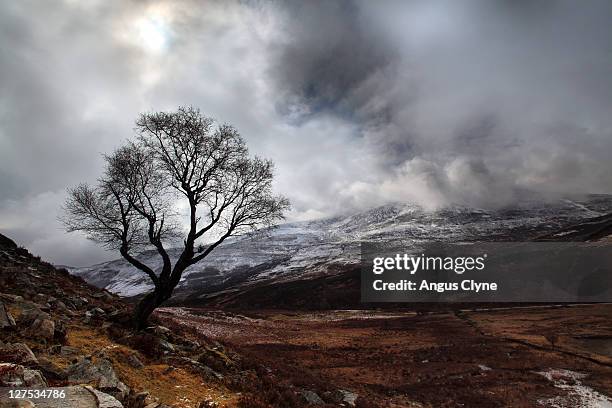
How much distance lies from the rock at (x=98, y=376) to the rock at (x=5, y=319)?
11.1 feet

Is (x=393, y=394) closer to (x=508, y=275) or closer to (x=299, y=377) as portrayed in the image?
(x=299, y=377)

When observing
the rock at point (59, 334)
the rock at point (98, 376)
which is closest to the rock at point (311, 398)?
the rock at point (98, 376)

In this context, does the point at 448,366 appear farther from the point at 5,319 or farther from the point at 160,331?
the point at 5,319

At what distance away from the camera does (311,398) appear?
706 inches

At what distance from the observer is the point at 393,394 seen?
80.8 ft

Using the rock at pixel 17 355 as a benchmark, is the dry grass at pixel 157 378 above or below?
below

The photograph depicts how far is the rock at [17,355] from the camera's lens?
1009 centimetres

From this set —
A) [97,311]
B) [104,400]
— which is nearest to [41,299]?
[97,311]

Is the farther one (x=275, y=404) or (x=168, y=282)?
(x=168, y=282)

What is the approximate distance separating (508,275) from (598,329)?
94.7 metres

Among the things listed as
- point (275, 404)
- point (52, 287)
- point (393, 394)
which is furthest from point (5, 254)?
point (393, 394)

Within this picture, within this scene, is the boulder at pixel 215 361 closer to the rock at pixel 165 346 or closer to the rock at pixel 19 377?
the rock at pixel 165 346

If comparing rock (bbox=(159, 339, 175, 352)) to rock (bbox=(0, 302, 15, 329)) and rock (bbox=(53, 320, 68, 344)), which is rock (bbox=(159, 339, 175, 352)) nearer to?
rock (bbox=(53, 320, 68, 344))

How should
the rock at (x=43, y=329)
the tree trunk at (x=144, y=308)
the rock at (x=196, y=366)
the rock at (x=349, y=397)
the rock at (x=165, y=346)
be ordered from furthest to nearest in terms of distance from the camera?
1. the rock at (x=349, y=397)
2. the tree trunk at (x=144, y=308)
3. the rock at (x=165, y=346)
4. the rock at (x=196, y=366)
5. the rock at (x=43, y=329)
